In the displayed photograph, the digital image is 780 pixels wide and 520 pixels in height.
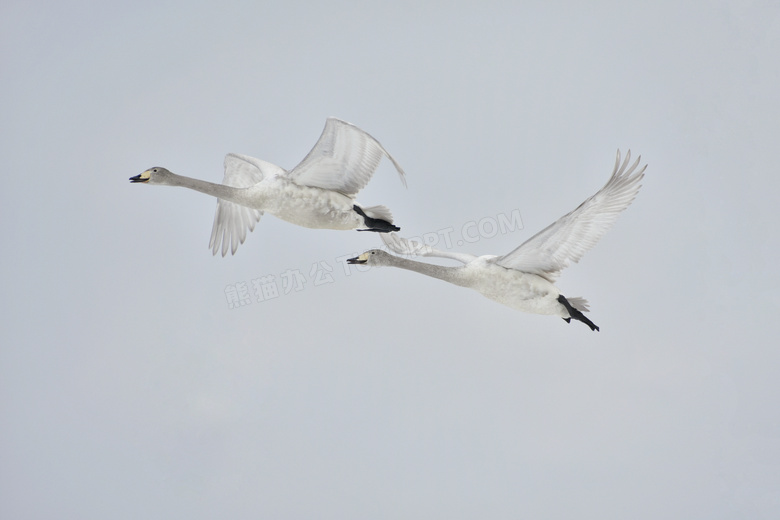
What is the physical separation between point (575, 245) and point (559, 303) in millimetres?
749

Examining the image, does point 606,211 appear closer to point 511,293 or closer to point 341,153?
point 511,293

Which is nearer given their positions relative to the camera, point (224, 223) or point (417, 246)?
point (417, 246)

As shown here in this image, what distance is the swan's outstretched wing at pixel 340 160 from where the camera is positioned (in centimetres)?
1255

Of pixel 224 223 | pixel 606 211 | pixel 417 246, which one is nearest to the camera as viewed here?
pixel 606 211

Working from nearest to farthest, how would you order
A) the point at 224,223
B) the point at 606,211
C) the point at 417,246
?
the point at 606,211 < the point at 417,246 < the point at 224,223

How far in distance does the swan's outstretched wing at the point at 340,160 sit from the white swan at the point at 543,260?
1453 millimetres

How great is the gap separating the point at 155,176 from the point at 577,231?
5.45 meters

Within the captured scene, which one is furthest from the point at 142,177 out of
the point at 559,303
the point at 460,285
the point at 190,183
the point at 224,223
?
the point at 559,303

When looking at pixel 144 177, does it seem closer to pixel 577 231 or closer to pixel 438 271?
pixel 438 271

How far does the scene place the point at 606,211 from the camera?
11.4 m

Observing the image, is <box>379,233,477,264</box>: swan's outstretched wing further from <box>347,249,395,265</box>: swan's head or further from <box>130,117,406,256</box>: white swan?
<box>347,249,395,265</box>: swan's head

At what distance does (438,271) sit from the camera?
11781 millimetres

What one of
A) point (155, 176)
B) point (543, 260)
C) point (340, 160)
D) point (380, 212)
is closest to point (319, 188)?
point (340, 160)

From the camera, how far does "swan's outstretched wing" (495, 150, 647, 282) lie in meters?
11.3
